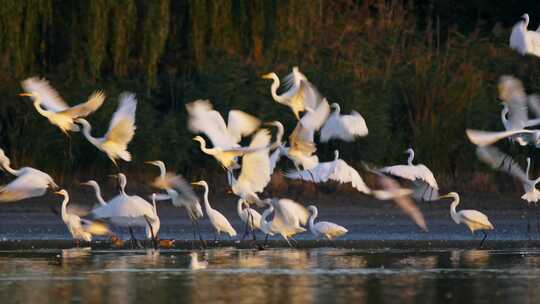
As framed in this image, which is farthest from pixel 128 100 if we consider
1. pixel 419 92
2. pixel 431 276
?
pixel 419 92

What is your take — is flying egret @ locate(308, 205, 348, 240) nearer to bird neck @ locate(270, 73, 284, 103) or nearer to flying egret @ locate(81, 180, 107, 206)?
bird neck @ locate(270, 73, 284, 103)

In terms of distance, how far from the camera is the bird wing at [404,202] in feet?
66.4

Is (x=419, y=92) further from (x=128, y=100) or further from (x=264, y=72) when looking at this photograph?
(x=128, y=100)

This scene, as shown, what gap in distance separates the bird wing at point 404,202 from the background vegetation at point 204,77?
69.4 inches

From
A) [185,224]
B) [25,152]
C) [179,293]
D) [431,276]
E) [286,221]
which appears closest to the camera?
[179,293]

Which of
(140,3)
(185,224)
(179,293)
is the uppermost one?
(140,3)

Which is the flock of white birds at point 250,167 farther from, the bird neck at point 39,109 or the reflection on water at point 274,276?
the reflection on water at point 274,276

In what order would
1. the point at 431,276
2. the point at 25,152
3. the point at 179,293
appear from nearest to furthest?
the point at 179,293 → the point at 431,276 → the point at 25,152

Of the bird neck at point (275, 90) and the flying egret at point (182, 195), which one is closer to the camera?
the flying egret at point (182, 195)

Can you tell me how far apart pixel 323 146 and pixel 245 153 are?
6.39 meters

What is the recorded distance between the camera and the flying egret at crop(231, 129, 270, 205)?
1853 centimetres

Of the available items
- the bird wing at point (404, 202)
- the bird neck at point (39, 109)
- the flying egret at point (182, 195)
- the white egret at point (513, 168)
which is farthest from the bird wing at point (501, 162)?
the bird neck at point (39, 109)

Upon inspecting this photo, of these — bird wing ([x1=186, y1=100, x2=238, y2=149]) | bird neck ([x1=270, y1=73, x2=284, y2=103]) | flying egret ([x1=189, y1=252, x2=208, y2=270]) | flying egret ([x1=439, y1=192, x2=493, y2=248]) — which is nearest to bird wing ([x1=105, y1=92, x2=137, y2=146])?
bird wing ([x1=186, y1=100, x2=238, y2=149])

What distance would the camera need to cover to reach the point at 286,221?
17.9 metres
